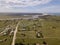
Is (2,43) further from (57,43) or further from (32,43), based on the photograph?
(57,43)

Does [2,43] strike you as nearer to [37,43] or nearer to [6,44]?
[6,44]

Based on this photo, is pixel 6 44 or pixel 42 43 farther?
pixel 42 43

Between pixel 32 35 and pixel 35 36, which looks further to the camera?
pixel 32 35

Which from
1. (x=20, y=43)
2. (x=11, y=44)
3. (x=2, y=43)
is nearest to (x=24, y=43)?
(x=20, y=43)

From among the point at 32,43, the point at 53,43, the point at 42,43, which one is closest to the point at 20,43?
the point at 32,43

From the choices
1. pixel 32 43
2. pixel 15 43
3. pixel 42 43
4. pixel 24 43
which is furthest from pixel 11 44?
pixel 42 43

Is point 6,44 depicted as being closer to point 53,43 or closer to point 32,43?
point 32,43

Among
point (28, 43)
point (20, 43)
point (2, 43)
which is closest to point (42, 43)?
point (28, 43)
